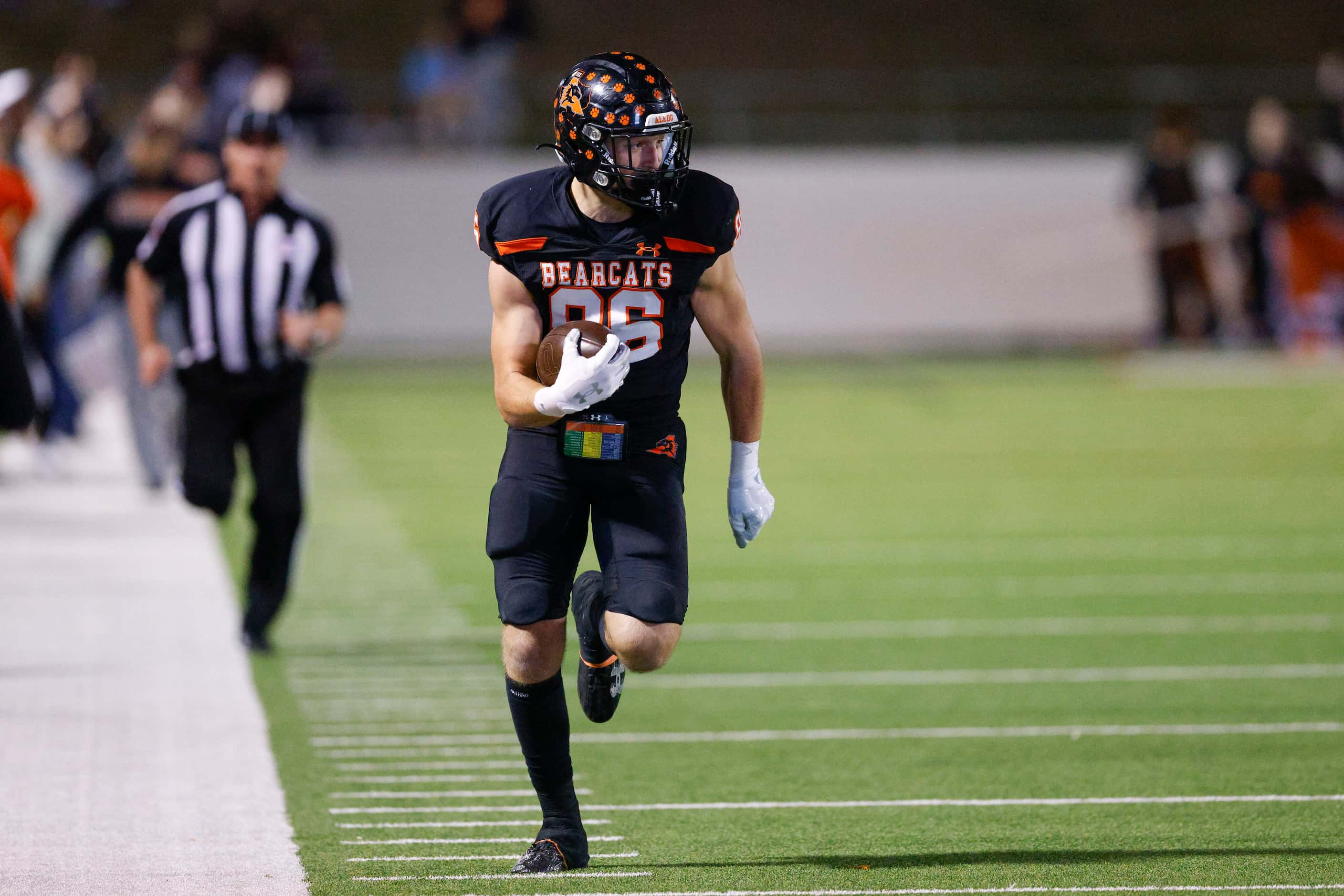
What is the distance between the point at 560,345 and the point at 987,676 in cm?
323

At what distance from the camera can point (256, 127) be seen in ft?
23.7

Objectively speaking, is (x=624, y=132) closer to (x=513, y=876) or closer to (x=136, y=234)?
(x=513, y=876)

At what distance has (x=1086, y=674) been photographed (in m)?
6.96

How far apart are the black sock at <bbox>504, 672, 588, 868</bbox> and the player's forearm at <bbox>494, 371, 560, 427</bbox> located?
1.86 ft

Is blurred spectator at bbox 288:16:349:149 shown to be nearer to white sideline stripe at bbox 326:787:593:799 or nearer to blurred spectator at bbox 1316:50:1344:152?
blurred spectator at bbox 1316:50:1344:152

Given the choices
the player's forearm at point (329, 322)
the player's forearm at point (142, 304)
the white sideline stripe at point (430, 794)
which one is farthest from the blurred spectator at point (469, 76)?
the white sideline stripe at point (430, 794)

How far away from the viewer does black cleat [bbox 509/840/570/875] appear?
4367 mm

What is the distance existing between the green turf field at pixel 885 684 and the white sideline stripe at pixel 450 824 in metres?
0.01

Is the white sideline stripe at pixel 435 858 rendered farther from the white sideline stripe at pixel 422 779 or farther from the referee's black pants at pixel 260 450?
the referee's black pants at pixel 260 450

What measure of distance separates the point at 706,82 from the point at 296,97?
4387mm

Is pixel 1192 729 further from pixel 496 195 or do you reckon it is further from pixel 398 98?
pixel 398 98

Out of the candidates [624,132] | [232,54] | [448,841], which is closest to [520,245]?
[624,132]

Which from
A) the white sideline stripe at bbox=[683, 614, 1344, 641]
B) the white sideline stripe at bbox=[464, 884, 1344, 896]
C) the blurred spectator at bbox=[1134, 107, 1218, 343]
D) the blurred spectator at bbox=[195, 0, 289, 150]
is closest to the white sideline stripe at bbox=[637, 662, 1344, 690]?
the white sideline stripe at bbox=[683, 614, 1344, 641]

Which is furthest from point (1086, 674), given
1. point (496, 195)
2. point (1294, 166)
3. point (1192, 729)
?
point (1294, 166)
